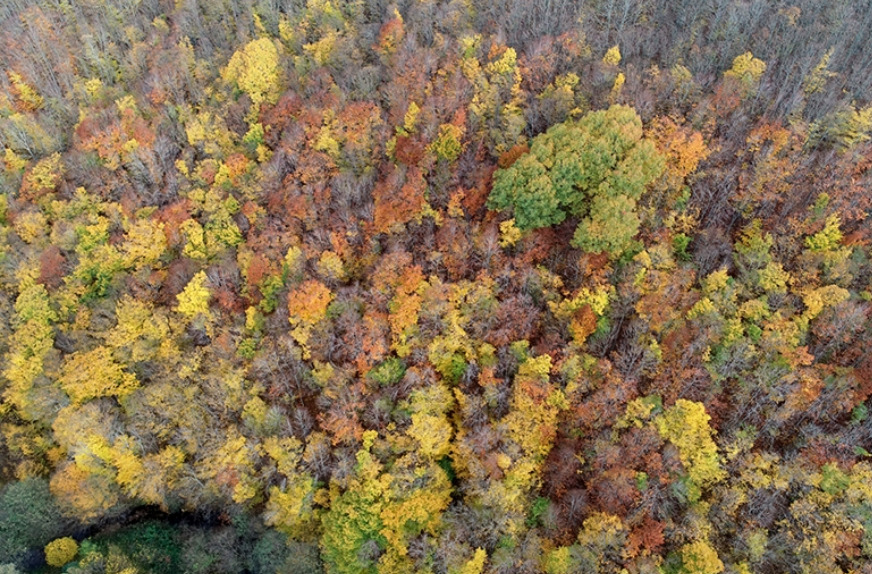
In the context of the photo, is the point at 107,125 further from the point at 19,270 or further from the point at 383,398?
the point at 383,398

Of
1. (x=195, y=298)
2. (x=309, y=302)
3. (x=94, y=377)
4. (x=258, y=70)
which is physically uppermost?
(x=258, y=70)

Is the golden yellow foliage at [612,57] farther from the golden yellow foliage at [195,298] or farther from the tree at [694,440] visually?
the golden yellow foliage at [195,298]

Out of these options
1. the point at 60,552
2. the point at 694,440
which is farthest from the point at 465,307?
the point at 60,552

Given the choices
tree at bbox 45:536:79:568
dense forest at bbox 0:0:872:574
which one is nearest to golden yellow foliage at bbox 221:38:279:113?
dense forest at bbox 0:0:872:574

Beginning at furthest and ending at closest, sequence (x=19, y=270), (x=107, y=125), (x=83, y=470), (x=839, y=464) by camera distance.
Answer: (x=107, y=125) < (x=19, y=270) < (x=83, y=470) < (x=839, y=464)

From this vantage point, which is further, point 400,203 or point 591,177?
point 400,203

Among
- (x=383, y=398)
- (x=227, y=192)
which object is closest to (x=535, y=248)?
(x=383, y=398)

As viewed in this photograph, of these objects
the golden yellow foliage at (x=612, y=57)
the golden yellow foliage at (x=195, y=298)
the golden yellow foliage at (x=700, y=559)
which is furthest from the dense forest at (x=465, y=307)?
the golden yellow foliage at (x=700, y=559)

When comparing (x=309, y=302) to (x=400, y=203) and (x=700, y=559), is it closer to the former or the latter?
(x=400, y=203)
